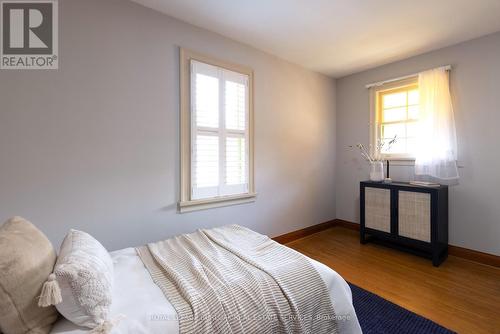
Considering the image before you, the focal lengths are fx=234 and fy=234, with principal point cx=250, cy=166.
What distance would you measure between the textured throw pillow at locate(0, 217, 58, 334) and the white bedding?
0.09 metres

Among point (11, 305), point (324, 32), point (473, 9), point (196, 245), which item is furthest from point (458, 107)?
point (11, 305)

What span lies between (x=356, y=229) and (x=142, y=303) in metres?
3.63

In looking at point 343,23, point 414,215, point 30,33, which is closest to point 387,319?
point 414,215

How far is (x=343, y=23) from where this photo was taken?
2436 mm

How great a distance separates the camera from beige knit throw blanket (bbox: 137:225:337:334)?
3.58 feet

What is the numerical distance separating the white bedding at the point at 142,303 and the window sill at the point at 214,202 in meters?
0.79

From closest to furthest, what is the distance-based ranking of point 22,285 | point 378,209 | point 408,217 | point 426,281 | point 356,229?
1. point 22,285
2. point 426,281
3. point 408,217
4. point 378,209
5. point 356,229

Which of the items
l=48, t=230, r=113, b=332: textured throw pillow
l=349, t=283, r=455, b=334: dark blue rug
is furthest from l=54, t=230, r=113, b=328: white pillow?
l=349, t=283, r=455, b=334: dark blue rug

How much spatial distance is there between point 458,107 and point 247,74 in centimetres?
264

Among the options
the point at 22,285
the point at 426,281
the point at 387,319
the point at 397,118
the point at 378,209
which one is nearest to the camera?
the point at 22,285

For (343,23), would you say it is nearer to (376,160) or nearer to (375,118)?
(375,118)

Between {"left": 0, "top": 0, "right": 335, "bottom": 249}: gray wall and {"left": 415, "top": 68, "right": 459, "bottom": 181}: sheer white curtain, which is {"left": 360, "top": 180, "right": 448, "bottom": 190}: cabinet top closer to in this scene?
{"left": 415, "top": 68, "right": 459, "bottom": 181}: sheer white curtain

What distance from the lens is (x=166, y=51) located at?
7.64 feet

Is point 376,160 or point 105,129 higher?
point 105,129
